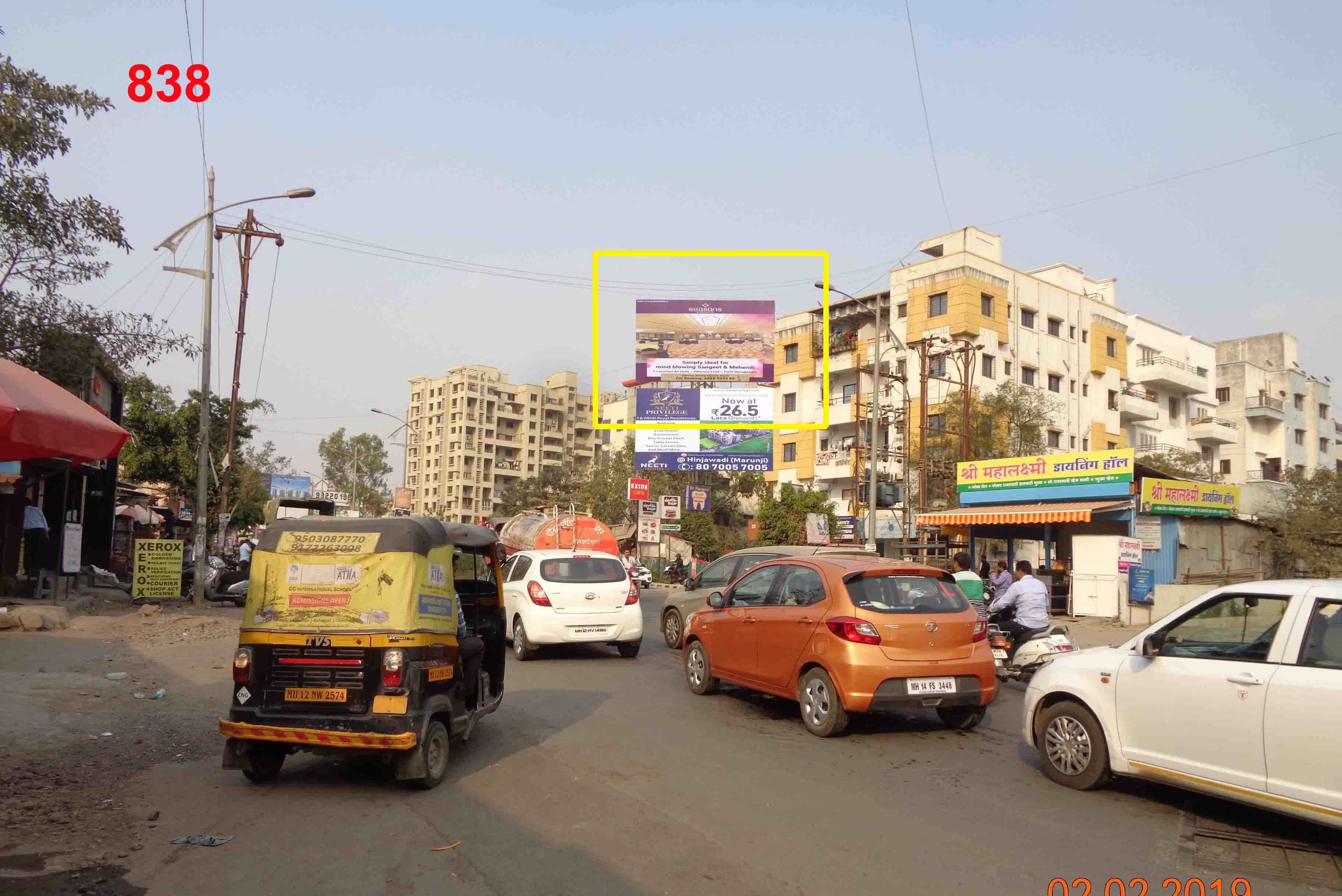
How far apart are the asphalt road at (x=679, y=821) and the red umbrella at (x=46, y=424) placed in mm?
2387

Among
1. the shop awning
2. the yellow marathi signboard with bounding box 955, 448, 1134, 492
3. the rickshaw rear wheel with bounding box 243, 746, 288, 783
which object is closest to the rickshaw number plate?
the rickshaw rear wheel with bounding box 243, 746, 288, 783

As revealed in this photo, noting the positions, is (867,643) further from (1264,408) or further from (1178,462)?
(1264,408)

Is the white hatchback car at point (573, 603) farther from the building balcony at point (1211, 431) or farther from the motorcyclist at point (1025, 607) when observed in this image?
the building balcony at point (1211, 431)

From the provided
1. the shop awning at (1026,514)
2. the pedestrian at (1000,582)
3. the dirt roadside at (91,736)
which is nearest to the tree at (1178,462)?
the shop awning at (1026,514)

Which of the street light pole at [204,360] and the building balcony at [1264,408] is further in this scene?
the building balcony at [1264,408]

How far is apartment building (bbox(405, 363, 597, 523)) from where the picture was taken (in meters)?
123

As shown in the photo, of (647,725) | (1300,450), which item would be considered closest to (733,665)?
(647,725)

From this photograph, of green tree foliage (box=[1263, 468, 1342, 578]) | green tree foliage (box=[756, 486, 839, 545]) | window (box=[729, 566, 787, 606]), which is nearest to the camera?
window (box=[729, 566, 787, 606])

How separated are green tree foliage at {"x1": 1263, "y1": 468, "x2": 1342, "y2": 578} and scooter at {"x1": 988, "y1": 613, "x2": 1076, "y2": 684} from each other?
16719 mm

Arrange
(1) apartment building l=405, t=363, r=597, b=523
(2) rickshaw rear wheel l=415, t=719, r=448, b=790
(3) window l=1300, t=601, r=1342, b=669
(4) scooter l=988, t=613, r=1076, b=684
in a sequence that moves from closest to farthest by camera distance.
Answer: (3) window l=1300, t=601, r=1342, b=669, (2) rickshaw rear wheel l=415, t=719, r=448, b=790, (4) scooter l=988, t=613, r=1076, b=684, (1) apartment building l=405, t=363, r=597, b=523

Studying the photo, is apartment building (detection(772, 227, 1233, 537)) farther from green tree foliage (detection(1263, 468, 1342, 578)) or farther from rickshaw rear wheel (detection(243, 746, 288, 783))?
rickshaw rear wheel (detection(243, 746, 288, 783))

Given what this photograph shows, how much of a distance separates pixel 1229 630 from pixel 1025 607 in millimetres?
5762

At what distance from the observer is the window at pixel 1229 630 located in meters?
5.93

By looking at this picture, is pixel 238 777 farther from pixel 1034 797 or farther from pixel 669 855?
pixel 1034 797
